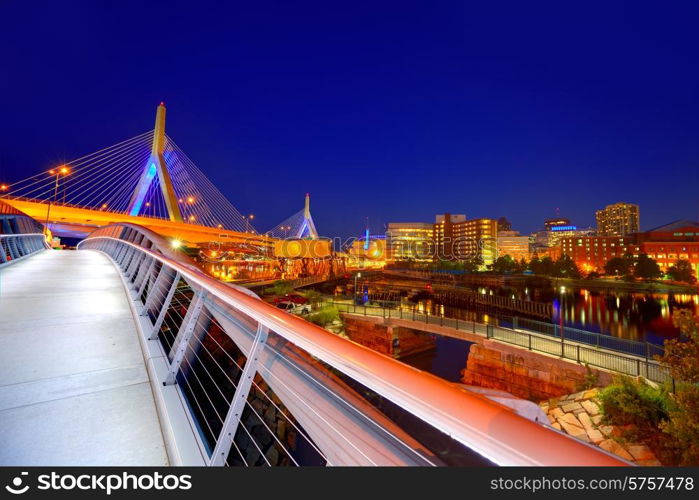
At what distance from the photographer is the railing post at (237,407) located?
1.62 meters

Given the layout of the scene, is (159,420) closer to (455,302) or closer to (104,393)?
(104,393)

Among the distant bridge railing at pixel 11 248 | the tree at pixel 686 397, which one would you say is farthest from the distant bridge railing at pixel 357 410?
the distant bridge railing at pixel 11 248

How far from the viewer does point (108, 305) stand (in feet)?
17.8

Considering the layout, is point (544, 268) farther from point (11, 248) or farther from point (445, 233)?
point (11, 248)

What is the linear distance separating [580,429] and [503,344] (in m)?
6.38

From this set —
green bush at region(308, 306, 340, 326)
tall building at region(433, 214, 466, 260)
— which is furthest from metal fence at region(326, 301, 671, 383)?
tall building at region(433, 214, 466, 260)

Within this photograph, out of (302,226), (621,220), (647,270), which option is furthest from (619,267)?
(621,220)

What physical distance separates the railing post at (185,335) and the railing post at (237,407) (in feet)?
3.64

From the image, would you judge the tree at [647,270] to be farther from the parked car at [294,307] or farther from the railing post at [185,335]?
the railing post at [185,335]

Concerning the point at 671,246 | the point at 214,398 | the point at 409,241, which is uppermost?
the point at 409,241

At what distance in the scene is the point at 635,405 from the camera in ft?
30.1

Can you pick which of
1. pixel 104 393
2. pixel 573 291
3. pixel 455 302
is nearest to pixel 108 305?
pixel 104 393

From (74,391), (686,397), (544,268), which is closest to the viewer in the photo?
(74,391)

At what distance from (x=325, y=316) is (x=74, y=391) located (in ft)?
68.7
